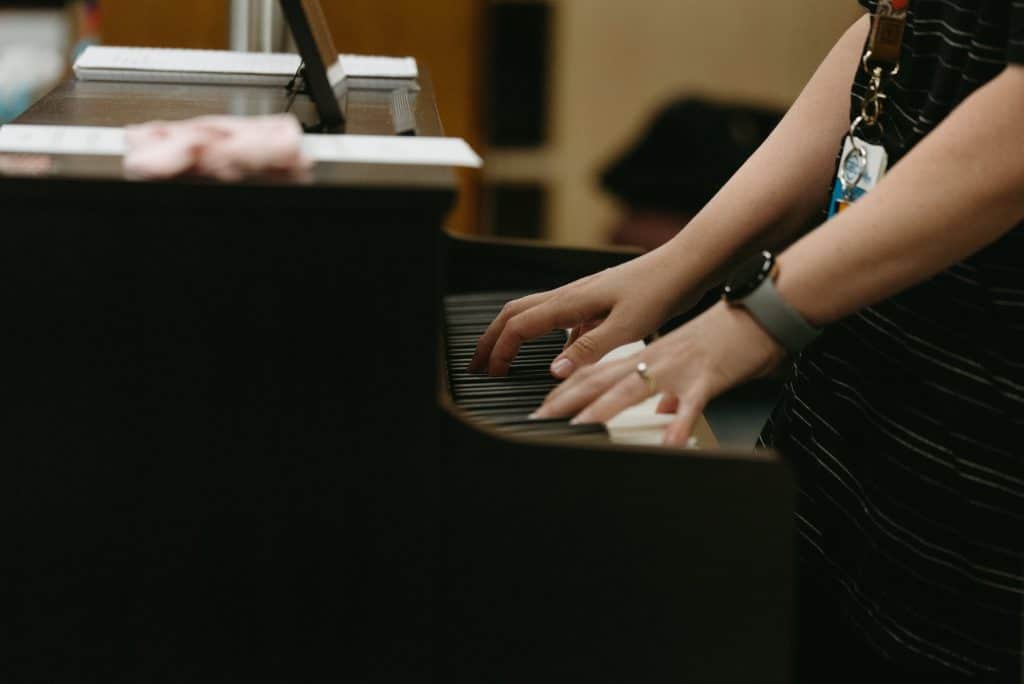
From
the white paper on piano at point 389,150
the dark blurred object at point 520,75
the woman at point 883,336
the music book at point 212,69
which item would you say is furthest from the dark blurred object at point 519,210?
the white paper on piano at point 389,150

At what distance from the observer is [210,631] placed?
2.79 ft

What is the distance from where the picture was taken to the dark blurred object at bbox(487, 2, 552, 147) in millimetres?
3742

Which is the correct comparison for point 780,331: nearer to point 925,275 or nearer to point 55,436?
point 925,275

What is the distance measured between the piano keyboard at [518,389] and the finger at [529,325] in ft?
0.06

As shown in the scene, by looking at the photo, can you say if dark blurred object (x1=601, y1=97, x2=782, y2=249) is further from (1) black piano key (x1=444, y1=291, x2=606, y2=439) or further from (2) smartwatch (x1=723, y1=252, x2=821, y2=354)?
(2) smartwatch (x1=723, y1=252, x2=821, y2=354)

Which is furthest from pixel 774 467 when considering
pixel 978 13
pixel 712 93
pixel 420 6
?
pixel 712 93

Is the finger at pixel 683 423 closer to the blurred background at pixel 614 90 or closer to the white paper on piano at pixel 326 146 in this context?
the white paper on piano at pixel 326 146

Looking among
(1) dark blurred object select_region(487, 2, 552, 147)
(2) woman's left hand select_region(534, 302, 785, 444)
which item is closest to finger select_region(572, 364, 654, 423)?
(2) woman's left hand select_region(534, 302, 785, 444)

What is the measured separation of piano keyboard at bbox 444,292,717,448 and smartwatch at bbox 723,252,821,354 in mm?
104

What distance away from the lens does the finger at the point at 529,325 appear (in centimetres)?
110

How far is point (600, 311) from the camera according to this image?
112cm

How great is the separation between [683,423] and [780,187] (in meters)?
0.37

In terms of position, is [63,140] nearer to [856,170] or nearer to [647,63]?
[856,170]

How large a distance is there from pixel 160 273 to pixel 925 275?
52 cm
